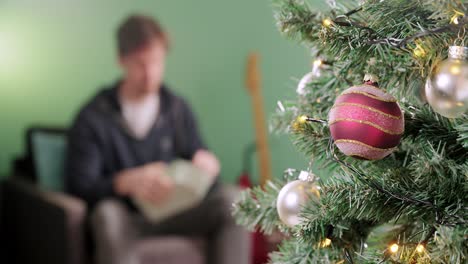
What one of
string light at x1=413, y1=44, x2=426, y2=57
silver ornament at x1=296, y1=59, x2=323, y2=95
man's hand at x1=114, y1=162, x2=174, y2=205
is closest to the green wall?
man's hand at x1=114, y1=162, x2=174, y2=205

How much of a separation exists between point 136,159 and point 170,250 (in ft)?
1.19

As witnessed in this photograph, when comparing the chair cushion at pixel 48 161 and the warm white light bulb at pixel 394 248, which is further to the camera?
the chair cushion at pixel 48 161

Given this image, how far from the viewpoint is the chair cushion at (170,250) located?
1.90 m

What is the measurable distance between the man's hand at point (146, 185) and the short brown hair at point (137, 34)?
0.43 meters

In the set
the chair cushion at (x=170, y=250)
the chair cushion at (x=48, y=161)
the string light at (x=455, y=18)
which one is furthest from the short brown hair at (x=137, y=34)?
the string light at (x=455, y=18)

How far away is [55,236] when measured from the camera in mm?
1930

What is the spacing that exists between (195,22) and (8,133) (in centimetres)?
101

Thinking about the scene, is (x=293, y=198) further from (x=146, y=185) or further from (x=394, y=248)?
(x=146, y=185)

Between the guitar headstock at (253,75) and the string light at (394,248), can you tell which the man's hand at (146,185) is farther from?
the string light at (394,248)

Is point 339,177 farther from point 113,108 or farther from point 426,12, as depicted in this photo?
point 113,108

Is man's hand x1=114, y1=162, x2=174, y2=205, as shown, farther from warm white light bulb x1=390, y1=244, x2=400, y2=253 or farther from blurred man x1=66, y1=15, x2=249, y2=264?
warm white light bulb x1=390, y1=244, x2=400, y2=253

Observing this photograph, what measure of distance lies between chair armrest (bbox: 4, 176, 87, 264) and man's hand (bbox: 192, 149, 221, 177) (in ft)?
1.40

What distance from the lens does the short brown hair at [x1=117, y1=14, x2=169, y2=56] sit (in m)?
2.07

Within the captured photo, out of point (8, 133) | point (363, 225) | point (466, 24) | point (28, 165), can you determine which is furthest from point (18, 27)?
point (466, 24)
